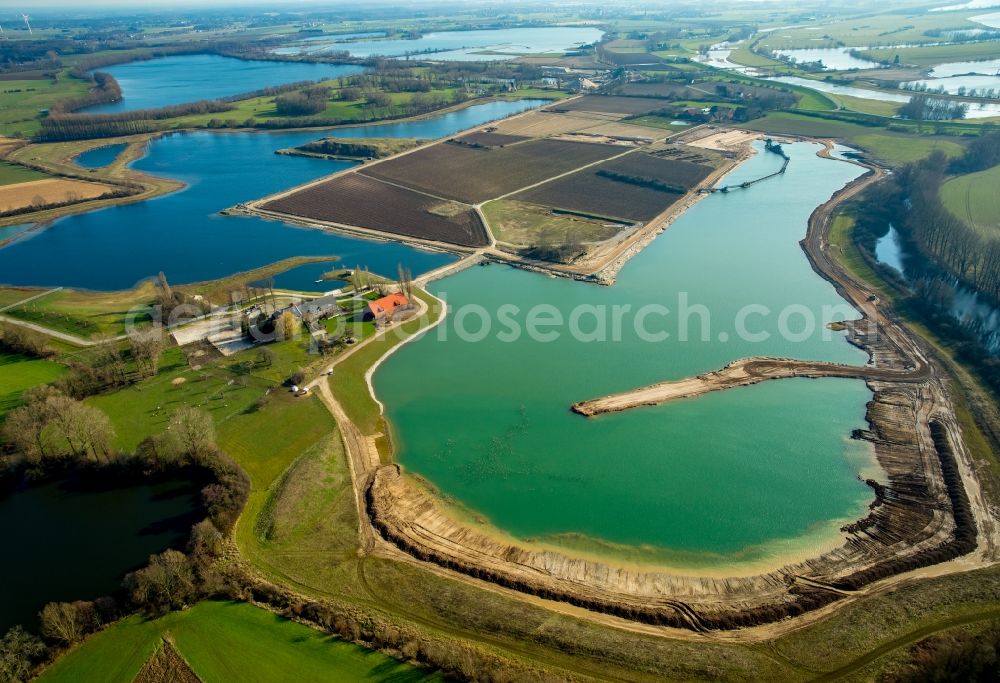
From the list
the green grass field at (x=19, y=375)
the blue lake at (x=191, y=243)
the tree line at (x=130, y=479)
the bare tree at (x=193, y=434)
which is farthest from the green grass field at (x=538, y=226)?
the green grass field at (x=19, y=375)

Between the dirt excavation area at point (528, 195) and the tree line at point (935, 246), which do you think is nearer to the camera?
the tree line at point (935, 246)

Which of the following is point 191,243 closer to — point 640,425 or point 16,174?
point 16,174

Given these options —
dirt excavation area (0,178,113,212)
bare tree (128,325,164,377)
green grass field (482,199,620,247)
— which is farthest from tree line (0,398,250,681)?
dirt excavation area (0,178,113,212)

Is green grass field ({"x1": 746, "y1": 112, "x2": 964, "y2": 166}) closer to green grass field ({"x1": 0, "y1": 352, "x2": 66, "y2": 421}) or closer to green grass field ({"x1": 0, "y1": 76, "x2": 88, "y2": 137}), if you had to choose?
green grass field ({"x1": 0, "y1": 352, "x2": 66, "y2": 421})

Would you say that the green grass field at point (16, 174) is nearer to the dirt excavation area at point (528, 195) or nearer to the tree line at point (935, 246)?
the dirt excavation area at point (528, 195)

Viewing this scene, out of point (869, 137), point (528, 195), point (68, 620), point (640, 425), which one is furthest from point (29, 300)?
point (869, 137)

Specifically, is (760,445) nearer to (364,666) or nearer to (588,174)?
(364,666)
